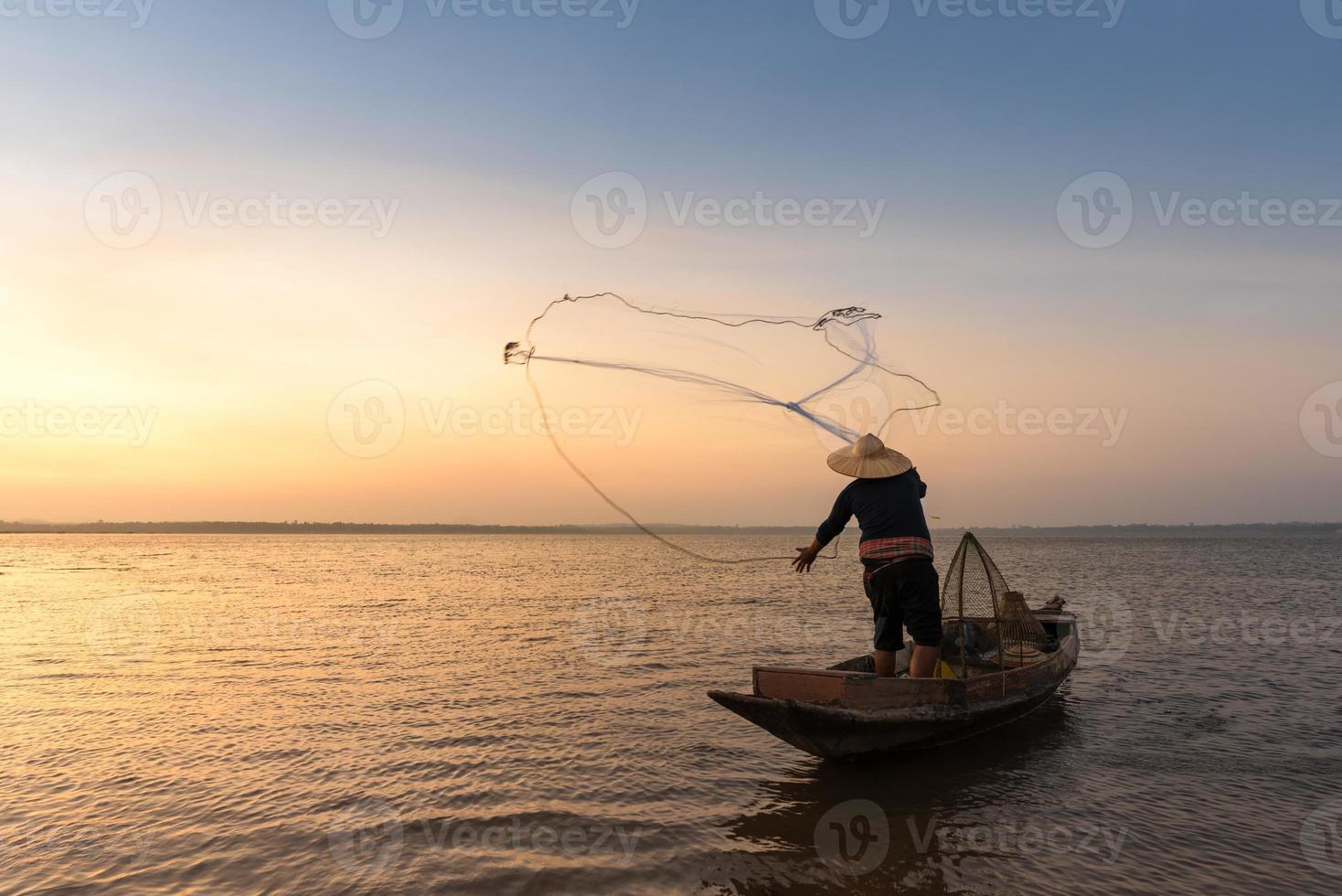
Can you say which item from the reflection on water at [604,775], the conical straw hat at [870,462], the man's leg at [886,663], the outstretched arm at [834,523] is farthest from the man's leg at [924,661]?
the conical straw hat at [870,462]

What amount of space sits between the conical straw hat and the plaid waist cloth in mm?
797

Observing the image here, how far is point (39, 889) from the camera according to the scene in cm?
648

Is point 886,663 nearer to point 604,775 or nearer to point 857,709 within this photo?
point 857,709

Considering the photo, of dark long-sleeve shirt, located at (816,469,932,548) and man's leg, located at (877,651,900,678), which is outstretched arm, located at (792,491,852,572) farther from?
man's leg, located at (877,651,900,678)

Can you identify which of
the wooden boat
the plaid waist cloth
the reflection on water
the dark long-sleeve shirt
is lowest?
the reflection on water

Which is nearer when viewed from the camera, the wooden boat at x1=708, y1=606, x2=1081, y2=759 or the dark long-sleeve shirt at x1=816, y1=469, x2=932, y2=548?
the wooden boat at x1=708, y1=606, x2=1081, y2=759

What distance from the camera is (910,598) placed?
31.1ft

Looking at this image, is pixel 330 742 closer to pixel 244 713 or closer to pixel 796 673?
pixel 244 713

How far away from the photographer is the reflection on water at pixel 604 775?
703 centimetres

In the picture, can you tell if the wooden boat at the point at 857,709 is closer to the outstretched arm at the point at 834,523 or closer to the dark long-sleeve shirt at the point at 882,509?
the outstretched arm at the point at 834,523

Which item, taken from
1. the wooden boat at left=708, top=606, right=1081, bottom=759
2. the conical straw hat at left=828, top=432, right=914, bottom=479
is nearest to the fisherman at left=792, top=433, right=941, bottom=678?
the conical straw hat at left=828, top=432, right=914, bottom=479

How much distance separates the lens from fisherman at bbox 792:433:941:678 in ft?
31.1

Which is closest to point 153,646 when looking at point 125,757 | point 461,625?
point 461,625

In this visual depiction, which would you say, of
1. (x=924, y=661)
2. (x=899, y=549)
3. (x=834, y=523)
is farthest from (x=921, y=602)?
(x=834, y=523)
